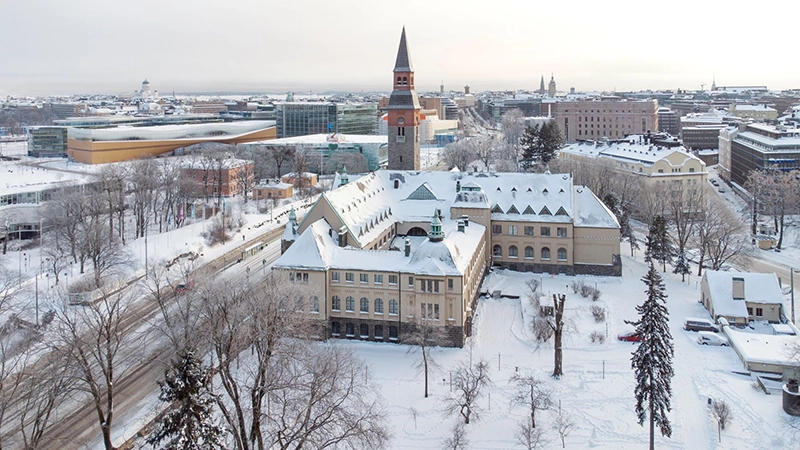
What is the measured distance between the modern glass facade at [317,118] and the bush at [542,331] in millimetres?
130239

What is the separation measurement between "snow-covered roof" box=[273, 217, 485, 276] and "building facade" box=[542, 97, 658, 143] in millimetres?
124745

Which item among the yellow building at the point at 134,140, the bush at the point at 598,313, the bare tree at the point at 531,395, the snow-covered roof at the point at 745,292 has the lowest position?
the bare tree at the point at 531,395

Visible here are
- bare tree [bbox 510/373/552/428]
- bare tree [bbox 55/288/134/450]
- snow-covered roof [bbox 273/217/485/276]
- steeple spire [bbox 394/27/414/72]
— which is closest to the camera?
bare tree [bbox 55/288/134/450]

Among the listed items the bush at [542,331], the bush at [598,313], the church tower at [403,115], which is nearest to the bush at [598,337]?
the bush at [542,331]

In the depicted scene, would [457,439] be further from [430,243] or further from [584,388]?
[430,243]

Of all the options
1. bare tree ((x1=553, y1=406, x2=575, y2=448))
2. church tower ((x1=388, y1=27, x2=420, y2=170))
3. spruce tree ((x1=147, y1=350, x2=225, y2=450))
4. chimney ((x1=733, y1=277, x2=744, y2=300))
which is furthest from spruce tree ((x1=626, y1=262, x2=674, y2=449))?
church tower ((x1=388, y1=27, x2=420, y2=170))

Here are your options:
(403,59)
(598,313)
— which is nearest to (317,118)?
(403,59)

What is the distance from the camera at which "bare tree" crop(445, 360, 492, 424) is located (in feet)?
120

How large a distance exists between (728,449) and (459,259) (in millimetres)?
21669

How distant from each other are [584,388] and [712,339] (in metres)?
12.4

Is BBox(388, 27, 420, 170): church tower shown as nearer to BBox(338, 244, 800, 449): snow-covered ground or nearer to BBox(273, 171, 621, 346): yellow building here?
BBox(273, 171, 621, 346): yellow building

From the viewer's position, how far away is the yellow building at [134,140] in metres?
132

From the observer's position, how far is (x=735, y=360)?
1757 inches

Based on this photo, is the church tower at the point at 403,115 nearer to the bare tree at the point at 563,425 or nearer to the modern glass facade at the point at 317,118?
the bare tree at the point at 563,425
